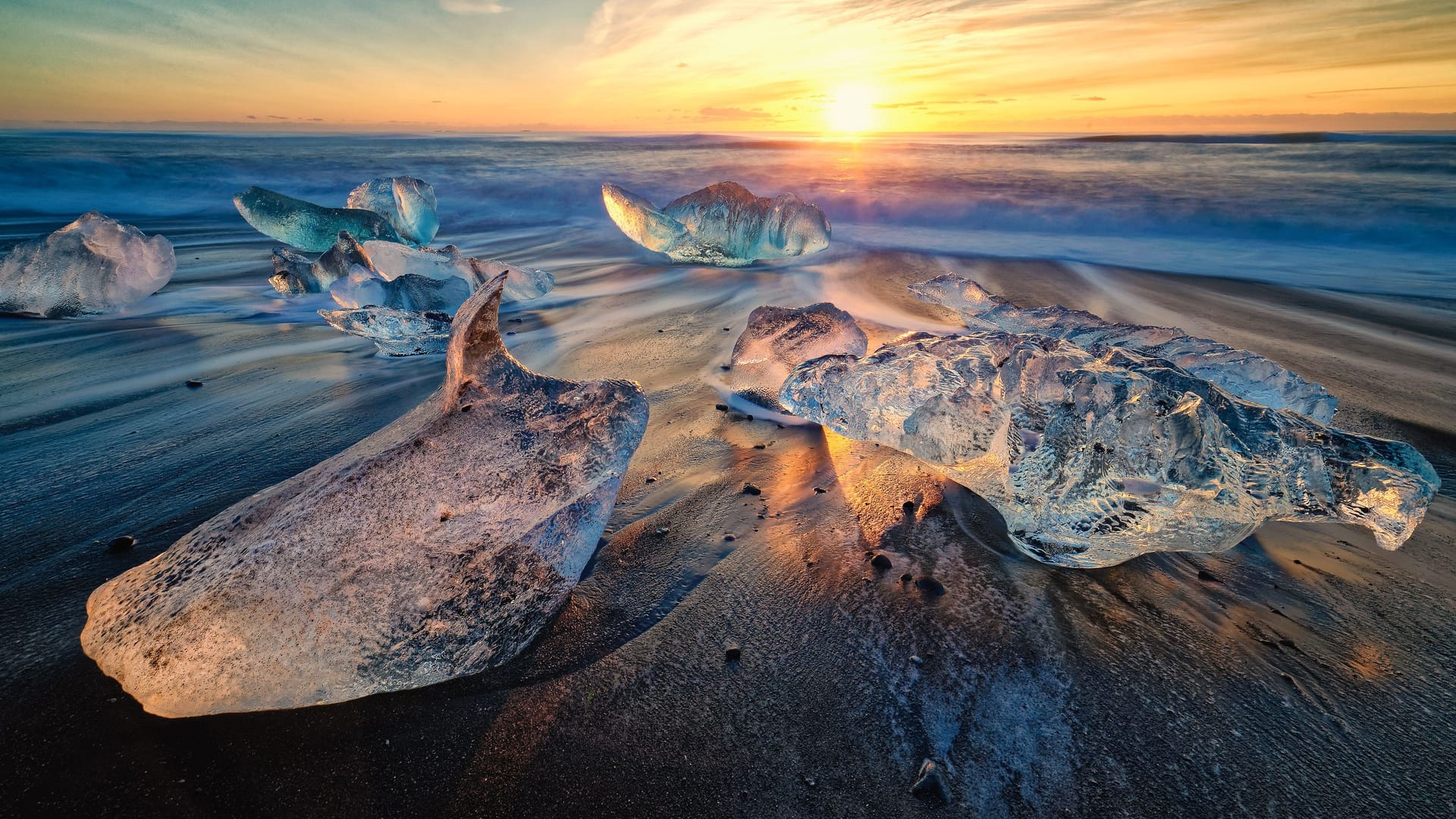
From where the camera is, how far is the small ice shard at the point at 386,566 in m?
1.29

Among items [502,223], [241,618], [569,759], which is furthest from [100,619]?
[502,223]

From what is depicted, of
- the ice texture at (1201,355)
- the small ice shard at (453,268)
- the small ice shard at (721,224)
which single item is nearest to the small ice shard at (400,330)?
the small ice shard at (453,268)

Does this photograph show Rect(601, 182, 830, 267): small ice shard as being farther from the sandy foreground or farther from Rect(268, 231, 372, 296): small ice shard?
the sandy foreground

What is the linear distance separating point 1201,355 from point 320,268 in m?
6.00

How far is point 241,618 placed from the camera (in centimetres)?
129

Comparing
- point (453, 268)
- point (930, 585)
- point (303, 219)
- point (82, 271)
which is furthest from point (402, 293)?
point (930, 585)

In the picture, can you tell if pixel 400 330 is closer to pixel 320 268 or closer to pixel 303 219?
pixel 320 268

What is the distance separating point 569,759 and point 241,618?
2.54 feet

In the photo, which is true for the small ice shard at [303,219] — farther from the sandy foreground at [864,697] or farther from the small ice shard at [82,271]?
the sandy foreground at [864,697]

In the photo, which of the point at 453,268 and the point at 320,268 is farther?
the point at 320,268

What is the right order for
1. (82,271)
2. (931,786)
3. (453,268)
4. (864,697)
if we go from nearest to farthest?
(931,786)
(864,697)
(82,271)
(453,268)

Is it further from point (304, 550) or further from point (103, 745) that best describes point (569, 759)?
point (103, 745)

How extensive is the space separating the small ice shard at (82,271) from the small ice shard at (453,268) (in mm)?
1544

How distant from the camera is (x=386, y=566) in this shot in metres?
1.39
